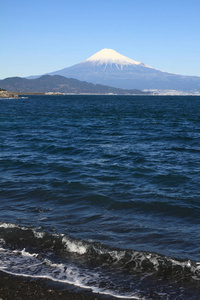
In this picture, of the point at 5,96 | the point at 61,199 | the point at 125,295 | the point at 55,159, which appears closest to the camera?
the point at 125,295

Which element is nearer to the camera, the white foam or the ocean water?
the ocean water

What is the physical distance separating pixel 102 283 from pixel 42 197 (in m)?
5.64

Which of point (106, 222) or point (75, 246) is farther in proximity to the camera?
point (106, 222)

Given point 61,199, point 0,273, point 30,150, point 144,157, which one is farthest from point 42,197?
point 30,150

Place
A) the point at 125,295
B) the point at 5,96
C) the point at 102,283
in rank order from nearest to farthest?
1. the point at 125,295
2. the point at 102,283
3. the point at 5,96

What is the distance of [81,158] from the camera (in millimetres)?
18078

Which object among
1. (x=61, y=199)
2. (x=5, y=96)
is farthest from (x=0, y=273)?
(x=5, y=96)

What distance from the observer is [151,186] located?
497 inches

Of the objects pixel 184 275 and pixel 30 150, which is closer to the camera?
pixel 184 275

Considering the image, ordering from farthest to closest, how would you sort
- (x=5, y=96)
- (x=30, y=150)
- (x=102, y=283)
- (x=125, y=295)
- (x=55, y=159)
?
(x=5, y=96)
(x=30, y=150)
(x=55, y=159)
(x=102, y=283)
(x=125, y=295)

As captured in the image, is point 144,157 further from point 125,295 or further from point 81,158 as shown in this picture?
point 125,295

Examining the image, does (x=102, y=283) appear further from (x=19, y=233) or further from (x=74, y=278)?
(x=19, y=233)

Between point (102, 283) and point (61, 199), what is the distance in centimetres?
525

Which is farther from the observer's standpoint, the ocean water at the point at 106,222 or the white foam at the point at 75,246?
the white foam at the point at 75,246
